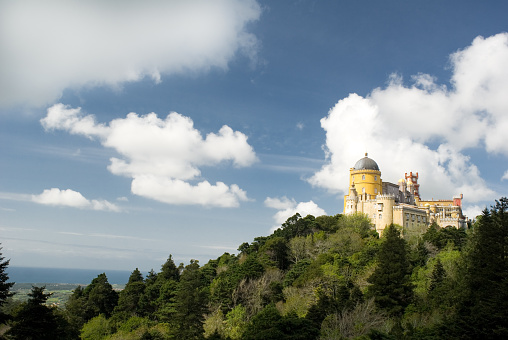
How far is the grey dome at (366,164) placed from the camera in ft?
222

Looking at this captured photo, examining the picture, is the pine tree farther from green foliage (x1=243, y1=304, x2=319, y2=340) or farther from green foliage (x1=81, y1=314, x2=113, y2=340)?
green foliage (x1=243, y1=304, x2=319, y2=340)

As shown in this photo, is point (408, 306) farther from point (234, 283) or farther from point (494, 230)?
point (234, 283)

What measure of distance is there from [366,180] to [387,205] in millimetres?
6382

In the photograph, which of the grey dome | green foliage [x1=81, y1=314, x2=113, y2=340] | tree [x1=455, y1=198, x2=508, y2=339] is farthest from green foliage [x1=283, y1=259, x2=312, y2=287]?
the grey dome

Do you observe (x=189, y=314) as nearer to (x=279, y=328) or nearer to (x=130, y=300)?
(x=279, y=328)

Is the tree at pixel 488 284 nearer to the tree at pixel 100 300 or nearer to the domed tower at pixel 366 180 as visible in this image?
the domed tower at pixel 366 180

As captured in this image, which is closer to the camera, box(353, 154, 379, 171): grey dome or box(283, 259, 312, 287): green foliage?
box(283, 259, 312, 287): green foliage

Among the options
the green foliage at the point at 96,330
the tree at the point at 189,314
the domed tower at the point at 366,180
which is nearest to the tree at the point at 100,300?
the green foliage at the point at 96,330

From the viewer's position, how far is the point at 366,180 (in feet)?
218

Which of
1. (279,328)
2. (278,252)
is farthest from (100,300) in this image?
(279,328)

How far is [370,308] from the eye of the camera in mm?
32781

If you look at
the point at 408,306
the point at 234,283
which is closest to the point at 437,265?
the point at 408,306

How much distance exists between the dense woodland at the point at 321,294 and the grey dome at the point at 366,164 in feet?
31.7

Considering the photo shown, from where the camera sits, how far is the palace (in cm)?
6100
